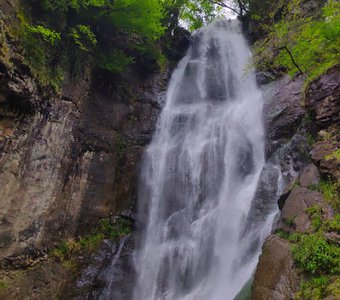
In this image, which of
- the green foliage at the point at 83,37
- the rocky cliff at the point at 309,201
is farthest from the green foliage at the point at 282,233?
the green foliage at the point at 83,37

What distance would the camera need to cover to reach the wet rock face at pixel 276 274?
5.95 meters

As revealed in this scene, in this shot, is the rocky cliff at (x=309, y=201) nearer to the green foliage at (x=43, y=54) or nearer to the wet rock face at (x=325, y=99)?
the wet rock face at (x=325, y=99)

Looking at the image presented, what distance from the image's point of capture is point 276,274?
6.31 m

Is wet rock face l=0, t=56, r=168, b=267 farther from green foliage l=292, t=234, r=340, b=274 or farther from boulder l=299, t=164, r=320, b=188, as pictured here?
green foliage l=292, t=234, r=340, b=274

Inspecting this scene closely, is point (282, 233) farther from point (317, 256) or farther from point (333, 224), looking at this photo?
point (317, 256)

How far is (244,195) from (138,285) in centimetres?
432

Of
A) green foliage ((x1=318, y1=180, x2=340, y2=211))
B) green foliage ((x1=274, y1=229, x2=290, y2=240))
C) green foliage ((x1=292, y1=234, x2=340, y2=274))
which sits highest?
green foliage ((x1=318, y1=180, x2=340, y2=211))

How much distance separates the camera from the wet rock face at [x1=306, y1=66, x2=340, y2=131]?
8.13 metres

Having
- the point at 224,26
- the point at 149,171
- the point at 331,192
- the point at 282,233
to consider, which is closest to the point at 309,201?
the point at 331,192

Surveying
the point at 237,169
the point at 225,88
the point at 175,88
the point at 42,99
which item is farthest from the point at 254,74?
the point at 42,99

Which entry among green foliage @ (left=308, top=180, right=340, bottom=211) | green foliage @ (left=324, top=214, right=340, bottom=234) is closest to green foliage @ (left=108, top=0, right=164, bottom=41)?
green foliage @ (left=308, top=180, right=340, bottom=211)

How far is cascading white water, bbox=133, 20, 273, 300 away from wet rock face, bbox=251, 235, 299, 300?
5.55 feet

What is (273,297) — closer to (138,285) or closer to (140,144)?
(138,285)

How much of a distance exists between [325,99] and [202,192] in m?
5.21
